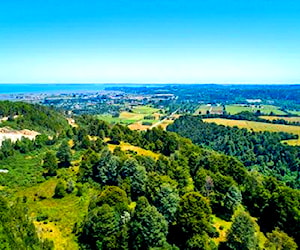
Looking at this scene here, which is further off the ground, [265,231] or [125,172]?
[125,172]

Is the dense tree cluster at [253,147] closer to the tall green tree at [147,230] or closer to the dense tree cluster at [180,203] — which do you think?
the dense tree cluster at [180,203]

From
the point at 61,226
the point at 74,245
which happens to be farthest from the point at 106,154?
the point at 74,245

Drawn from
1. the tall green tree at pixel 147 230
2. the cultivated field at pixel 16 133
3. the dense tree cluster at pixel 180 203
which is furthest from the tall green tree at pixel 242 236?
the cultivated field at pixel 16 133

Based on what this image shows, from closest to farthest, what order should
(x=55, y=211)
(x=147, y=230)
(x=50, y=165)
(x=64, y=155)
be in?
1. (x=147, y=230)
2. (x=55, y=211)
3. (x=50, y=165)
4. (x=64, y=155)

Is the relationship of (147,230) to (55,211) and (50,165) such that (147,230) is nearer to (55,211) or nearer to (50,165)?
(55,211)

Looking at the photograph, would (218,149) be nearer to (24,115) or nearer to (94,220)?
(24,115)

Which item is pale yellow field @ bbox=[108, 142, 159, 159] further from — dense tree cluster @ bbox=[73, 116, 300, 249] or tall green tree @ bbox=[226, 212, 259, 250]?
tall green tree @ bbox=[226, 212, 259, 250]

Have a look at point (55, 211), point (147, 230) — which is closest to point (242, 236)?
point (147, 230)
